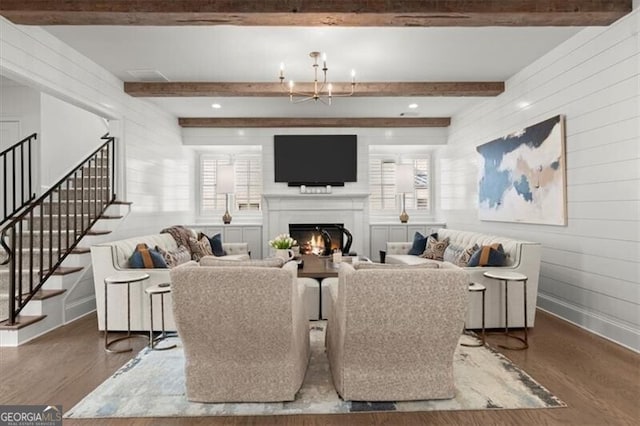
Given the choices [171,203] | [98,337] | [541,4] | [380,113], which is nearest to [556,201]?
[541,4]

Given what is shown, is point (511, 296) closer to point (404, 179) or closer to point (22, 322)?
point (404, 179)

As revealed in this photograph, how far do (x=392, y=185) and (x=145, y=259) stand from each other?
5.44 metres

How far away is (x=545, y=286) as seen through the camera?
4.48 metres

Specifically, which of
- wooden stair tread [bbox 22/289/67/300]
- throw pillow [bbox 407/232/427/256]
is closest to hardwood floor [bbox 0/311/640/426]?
wooden stair tread [bbox 22/289/67/300]

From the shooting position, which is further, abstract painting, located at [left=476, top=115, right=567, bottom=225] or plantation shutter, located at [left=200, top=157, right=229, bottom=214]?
plantation shutter, located at [left=200, top=157, right=229, bottom=214]

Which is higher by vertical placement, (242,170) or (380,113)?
(380,113)

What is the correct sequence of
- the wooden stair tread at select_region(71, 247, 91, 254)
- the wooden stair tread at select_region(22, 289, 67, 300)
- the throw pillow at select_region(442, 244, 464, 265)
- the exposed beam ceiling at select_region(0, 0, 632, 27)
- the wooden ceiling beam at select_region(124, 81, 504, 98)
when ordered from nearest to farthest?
the exposed beam ceiling at select_region(0, 0, 632, 27) < the wooden stair tread at select_region(22, 289, 67, 300) < the wooden stair tread at select_region(71, 247, 91, 254) < the throw pillow at select_region(442, 244, 464, 265) < the wooden ceiling beam at select_region(124, 81, 504, 98)

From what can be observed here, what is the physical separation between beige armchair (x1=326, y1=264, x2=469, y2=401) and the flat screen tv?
17.0ft

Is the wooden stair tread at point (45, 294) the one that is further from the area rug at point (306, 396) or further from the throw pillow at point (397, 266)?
the throw pillow at point (397, 266)

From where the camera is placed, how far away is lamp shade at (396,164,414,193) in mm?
7242

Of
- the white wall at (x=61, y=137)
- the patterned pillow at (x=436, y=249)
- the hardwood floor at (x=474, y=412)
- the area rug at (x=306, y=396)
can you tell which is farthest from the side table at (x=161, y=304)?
the patterned pillow at (x=436, y=249)

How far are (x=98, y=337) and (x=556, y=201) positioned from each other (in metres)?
4.90

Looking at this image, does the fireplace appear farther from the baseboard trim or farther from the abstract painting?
the baseboard trim

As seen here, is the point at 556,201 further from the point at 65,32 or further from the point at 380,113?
the point at 65,32
